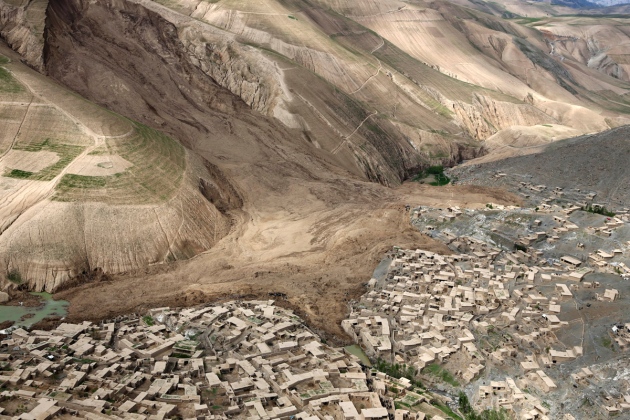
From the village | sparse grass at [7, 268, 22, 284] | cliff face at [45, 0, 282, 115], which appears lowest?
the village

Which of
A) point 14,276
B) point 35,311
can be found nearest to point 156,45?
point 14,276

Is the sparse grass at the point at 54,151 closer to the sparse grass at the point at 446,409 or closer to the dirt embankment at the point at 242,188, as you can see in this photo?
the dirt embankment at the point at 242,188

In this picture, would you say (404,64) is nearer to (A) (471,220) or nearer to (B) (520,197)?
(B) (520,197)

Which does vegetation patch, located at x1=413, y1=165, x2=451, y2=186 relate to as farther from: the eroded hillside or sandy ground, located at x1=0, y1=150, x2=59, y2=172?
sandy ground, located at x1=0, y1=150, x2=59, y2=172

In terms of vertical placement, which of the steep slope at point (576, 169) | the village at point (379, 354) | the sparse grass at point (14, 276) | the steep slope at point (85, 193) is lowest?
the steep slope at point (576, 169)

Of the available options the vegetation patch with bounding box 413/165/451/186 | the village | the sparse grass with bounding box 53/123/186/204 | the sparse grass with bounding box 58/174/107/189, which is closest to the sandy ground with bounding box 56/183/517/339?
the village

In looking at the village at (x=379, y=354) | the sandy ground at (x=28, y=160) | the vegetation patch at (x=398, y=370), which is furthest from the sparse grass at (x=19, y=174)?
the vegetation patch at (x=398, y=370)
